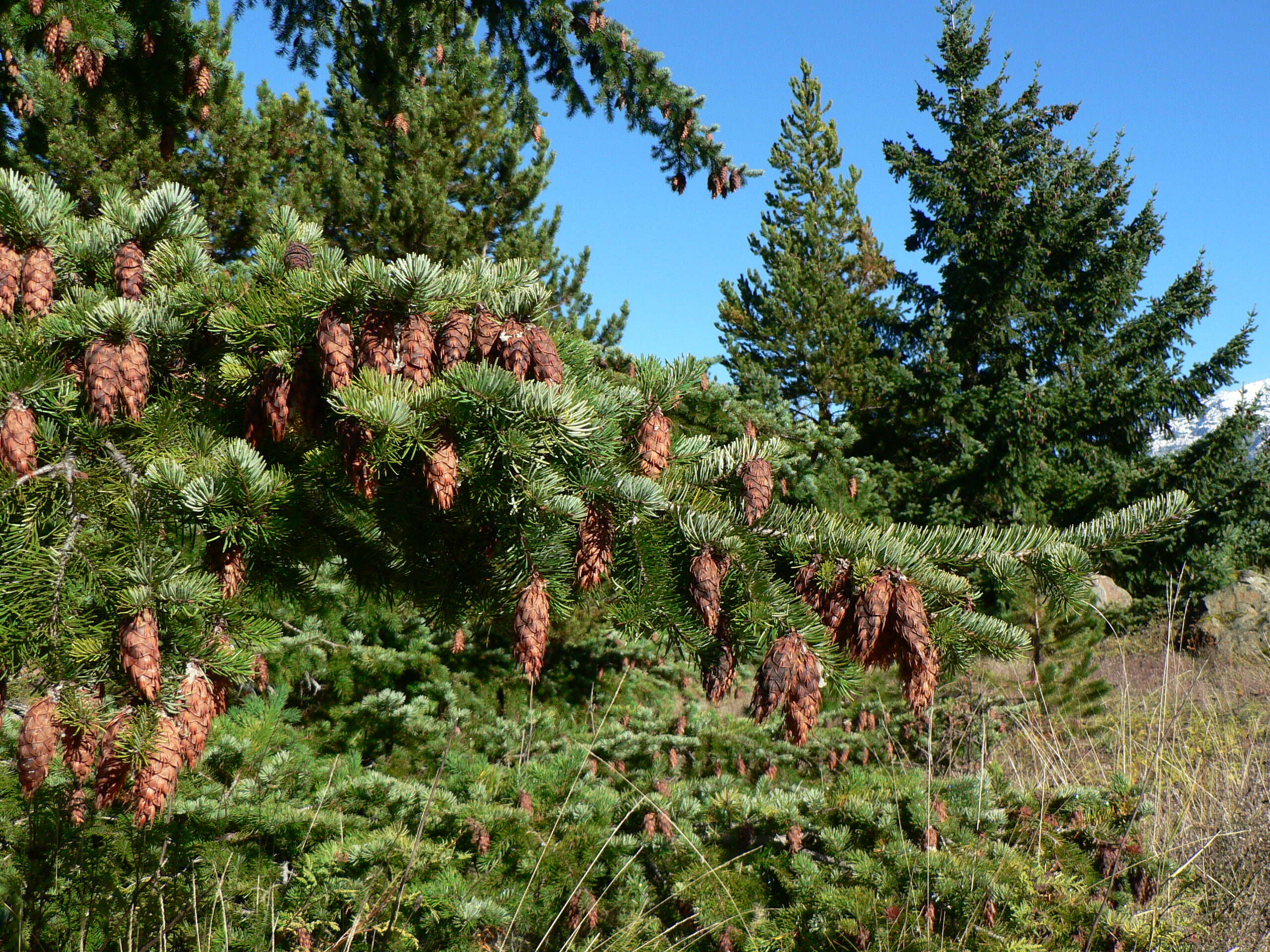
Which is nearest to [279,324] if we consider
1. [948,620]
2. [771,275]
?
[948,620]

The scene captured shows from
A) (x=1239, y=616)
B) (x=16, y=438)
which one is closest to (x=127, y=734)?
(x=16, y=438)

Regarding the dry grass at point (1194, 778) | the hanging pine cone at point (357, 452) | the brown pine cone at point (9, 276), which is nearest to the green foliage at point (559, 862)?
the dry grass at point (1194, 778)

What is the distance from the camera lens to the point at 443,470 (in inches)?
46.8

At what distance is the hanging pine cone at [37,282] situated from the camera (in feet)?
4.60

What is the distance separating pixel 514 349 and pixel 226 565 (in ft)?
2.01

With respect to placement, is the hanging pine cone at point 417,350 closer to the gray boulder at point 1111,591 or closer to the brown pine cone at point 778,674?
the brown pine cone at point 778,674

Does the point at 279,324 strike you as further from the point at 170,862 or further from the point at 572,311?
the point at 572,311

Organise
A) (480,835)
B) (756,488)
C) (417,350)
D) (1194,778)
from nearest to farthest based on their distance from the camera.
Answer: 1. (417,350)
2. (756,488)
3. (480,835)
4. (1194,778)

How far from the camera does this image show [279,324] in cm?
133

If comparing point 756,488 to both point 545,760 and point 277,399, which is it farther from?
point 545,760

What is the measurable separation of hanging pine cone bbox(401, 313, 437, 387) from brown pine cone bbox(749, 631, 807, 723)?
2.28ft

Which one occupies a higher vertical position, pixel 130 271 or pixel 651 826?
pixel 130 271

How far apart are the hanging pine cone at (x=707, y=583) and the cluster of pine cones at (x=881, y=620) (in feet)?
0.44

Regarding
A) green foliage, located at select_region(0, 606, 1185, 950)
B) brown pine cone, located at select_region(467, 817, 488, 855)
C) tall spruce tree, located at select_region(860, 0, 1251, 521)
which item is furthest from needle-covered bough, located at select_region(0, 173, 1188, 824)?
tall spruce tree, located at select_region(860, 0, 1251, 521)
